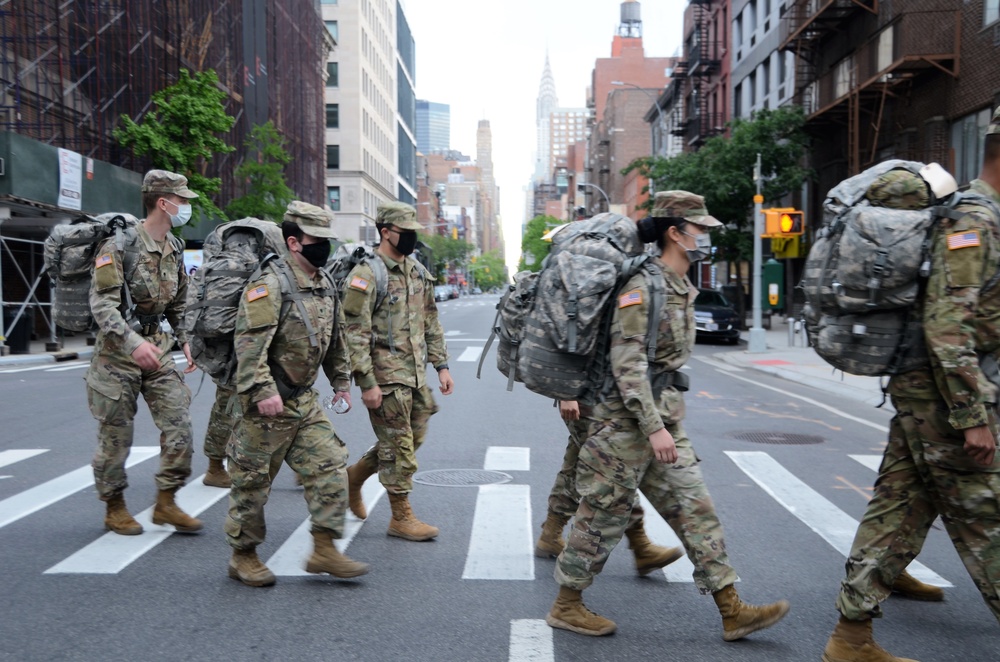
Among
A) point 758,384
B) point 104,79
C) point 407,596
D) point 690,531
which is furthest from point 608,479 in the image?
point 104,79

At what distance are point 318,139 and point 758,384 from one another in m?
51.2

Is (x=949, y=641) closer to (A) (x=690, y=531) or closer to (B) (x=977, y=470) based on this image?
(B) (x=977, y=470)

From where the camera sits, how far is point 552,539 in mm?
5371

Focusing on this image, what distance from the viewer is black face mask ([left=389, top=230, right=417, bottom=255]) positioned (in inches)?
231

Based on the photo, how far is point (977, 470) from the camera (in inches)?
146

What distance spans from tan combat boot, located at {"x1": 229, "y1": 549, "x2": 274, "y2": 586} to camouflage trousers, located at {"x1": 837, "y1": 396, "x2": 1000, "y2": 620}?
278 centimetres

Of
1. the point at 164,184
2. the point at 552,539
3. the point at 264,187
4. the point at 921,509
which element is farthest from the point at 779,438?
the point at 264,187

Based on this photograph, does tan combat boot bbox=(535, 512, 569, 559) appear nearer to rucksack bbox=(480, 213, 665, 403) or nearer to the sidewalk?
rucksack bbox=(480, 213, 665, 403)

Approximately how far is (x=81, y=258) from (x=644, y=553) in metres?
3.76

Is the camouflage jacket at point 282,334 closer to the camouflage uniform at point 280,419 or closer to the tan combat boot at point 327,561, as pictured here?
the camouflage uniform at point 280,419

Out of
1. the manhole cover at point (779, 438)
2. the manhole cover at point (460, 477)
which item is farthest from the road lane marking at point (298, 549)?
the manhole cover at point (779, 438)

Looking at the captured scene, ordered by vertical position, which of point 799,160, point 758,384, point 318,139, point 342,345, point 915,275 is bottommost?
point 758,384

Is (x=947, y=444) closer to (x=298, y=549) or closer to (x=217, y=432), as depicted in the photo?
(x=298, y=549)

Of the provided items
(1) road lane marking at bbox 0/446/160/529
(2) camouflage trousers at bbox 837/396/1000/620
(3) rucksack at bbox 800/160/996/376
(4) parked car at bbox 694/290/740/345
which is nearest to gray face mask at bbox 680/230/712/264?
(3) rucksack at bbox 800/160/996/376
